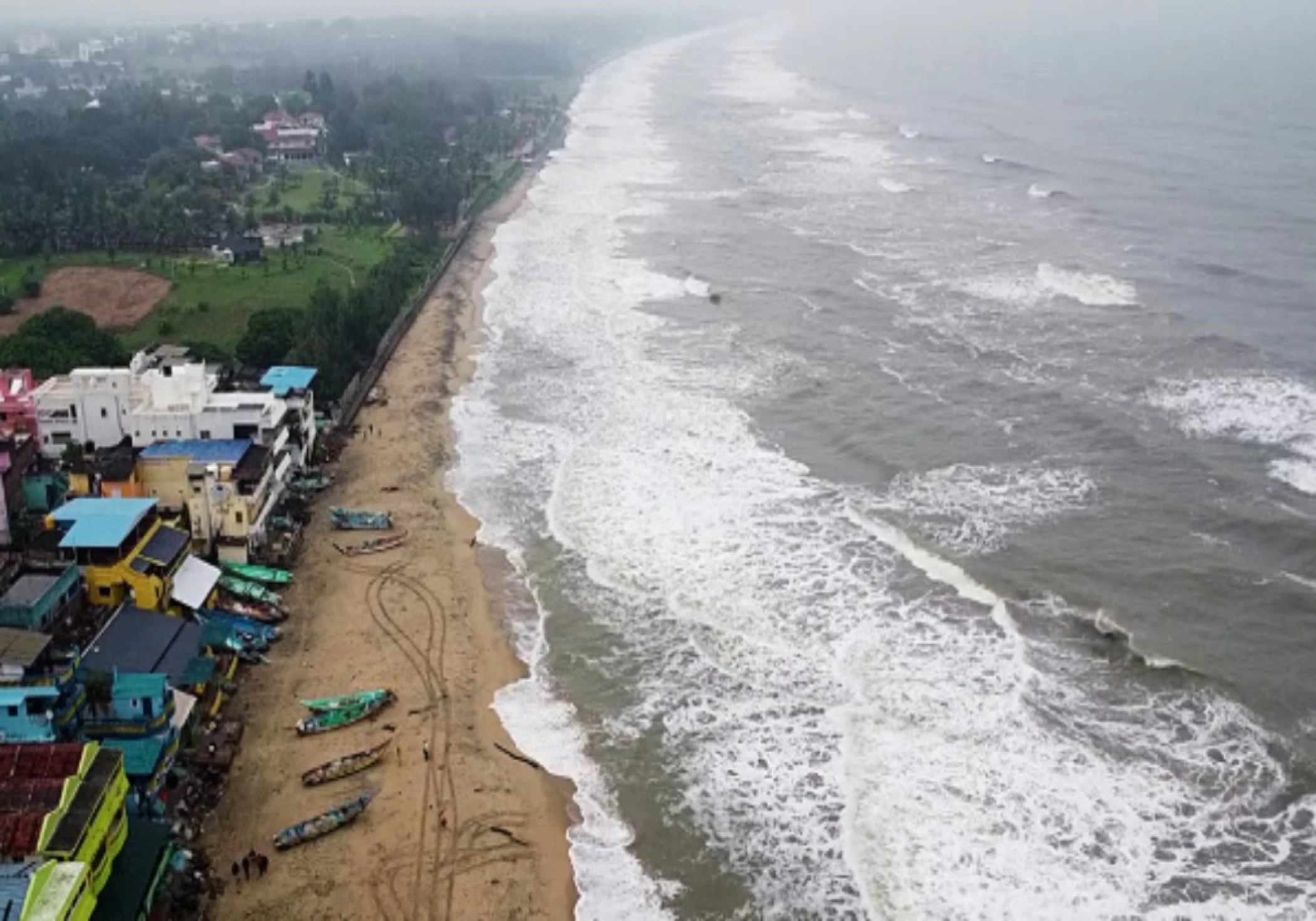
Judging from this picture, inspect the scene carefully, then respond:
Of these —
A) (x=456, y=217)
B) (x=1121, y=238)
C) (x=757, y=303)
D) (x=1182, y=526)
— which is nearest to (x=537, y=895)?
(x=1182, y=526)

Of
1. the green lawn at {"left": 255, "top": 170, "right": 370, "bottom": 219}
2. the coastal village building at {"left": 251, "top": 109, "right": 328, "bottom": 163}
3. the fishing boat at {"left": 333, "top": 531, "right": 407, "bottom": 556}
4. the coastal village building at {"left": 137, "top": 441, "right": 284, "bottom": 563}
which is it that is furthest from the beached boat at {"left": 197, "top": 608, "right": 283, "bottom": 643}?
the coastal village building at {"left": 251, "top": 109, "right": 328, "bottom": 163}

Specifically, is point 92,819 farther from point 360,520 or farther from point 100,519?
point 360,520

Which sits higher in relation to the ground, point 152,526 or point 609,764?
point 152,526

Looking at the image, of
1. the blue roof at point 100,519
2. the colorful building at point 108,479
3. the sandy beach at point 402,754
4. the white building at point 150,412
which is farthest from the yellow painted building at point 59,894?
the white building at point 150,412

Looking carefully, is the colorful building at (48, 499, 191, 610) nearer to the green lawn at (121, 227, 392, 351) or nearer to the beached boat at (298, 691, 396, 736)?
the beached boat at (298, 691, 396, 736)

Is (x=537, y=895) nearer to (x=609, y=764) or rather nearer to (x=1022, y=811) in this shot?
(x=609, y=764)

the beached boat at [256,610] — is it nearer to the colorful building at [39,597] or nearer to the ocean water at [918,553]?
the colorful building at [39,597]

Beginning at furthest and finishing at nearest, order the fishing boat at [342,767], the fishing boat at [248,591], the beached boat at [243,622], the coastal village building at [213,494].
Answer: the coastal village building at [213,494], the fishing boat at [248,591], the beached boat at [243,622], the fishing boat at [342,767]
